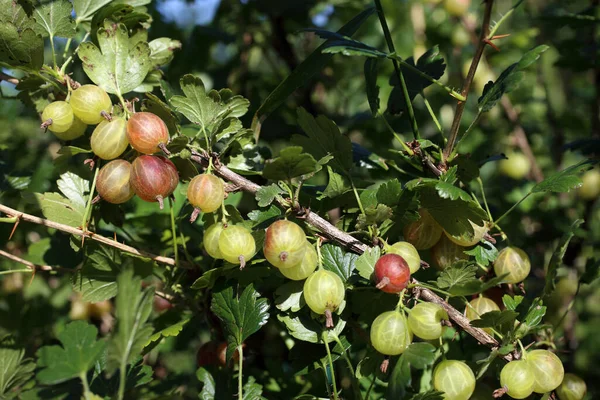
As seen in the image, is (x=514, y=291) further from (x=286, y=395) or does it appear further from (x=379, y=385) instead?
(x=286, y=395)

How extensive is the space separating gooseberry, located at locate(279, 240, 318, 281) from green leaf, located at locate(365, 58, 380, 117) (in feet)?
0.85

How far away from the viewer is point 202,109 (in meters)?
0.77

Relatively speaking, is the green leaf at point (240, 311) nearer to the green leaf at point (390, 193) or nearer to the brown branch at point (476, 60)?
the green leaf at point (390, 193)

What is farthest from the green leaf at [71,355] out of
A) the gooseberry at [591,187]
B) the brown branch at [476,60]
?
the gooseberry at [591,187]

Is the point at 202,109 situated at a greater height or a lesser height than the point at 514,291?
greater

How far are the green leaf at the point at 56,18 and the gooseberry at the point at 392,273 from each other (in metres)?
0.58

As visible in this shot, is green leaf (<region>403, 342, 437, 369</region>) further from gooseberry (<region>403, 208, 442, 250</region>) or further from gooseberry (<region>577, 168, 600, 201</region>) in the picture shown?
gooseberry (<region>577, 168, 600, 201</region>)

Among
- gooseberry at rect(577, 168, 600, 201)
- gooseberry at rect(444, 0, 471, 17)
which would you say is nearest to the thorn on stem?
gooseberry at rect(577, 168, 600, 201)

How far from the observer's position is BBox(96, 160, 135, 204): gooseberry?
75cm

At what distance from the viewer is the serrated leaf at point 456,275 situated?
69 centimetres

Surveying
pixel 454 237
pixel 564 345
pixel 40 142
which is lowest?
pixel 564 345

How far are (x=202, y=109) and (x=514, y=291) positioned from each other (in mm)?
562

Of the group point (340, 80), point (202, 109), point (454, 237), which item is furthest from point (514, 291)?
point (340, 80)

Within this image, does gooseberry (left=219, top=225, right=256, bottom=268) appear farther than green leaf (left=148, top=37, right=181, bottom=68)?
No
